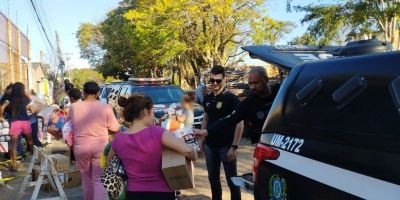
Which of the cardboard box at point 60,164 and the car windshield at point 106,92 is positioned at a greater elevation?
the car windshield at point 106,92

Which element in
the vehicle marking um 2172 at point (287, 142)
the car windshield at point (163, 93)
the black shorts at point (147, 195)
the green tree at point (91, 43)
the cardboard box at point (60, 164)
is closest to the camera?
the vehicle marking um 2172 at point (287, 142)

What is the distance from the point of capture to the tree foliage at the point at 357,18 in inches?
651

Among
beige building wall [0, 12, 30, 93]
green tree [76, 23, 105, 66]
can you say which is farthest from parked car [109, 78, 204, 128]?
green tree [76, 23, 105, 66]

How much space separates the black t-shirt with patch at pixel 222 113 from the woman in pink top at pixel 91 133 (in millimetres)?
1178

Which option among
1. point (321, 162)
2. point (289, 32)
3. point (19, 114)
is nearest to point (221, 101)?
point (321, 162)

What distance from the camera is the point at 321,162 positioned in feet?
8.08

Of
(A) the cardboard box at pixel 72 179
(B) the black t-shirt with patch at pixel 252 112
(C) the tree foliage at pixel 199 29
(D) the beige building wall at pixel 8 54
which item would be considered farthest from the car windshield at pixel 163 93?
(C) the tree foliage at pixel 199 29

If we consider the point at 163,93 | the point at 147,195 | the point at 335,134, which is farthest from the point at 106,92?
the point at 335,134

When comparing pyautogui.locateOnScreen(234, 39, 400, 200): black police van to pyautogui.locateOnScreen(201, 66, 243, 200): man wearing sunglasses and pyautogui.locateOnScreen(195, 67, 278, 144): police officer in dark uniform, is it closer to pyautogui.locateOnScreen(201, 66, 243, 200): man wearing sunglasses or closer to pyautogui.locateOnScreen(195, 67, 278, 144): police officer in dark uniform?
pyautogui.locateOnScreen(195, 67, 278, 144): police officer in dark uniform

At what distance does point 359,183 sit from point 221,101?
3.22 metres

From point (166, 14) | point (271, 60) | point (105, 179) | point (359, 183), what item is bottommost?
point (105, 179)

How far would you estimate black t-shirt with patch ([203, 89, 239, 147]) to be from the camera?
5.23m

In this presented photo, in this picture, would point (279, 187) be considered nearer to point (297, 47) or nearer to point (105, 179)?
point (105, 179)

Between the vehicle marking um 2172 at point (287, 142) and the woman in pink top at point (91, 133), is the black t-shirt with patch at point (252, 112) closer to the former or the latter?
the woman in pink top at point (91, 133)
